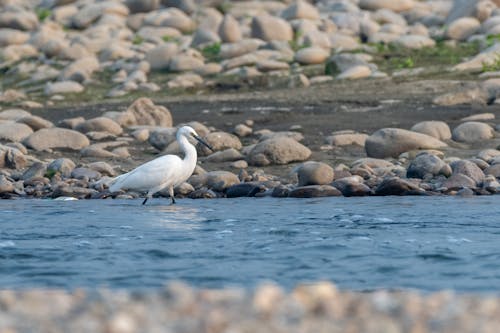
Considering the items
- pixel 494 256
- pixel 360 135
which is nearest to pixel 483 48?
pixel 360 135

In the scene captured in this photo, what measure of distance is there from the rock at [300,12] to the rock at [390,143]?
14104 mm

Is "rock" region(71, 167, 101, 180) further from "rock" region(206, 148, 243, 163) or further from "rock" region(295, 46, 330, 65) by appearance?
"rock" region(295, 46, 330, 65)

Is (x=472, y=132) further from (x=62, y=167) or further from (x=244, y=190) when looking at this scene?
(x=62, y=167)

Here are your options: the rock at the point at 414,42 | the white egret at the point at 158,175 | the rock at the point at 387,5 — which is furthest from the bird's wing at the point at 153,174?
the rock at the point at 387,5

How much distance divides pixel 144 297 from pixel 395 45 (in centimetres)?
2118

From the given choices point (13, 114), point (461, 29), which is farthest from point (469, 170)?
point (461, 29)

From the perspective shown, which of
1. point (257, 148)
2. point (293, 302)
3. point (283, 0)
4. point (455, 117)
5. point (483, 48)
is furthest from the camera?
point (283, 0)

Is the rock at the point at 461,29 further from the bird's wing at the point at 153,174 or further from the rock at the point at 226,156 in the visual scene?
the bird's wing at the point at 153,174

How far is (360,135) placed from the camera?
18219mm

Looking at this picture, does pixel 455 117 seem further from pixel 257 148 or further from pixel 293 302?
pixel 293 302

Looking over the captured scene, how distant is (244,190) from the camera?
1516 centimetres

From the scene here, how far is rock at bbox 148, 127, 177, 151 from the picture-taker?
18.3 meters

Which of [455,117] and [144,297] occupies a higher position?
[455,117]

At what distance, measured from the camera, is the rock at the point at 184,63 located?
84.9ft
